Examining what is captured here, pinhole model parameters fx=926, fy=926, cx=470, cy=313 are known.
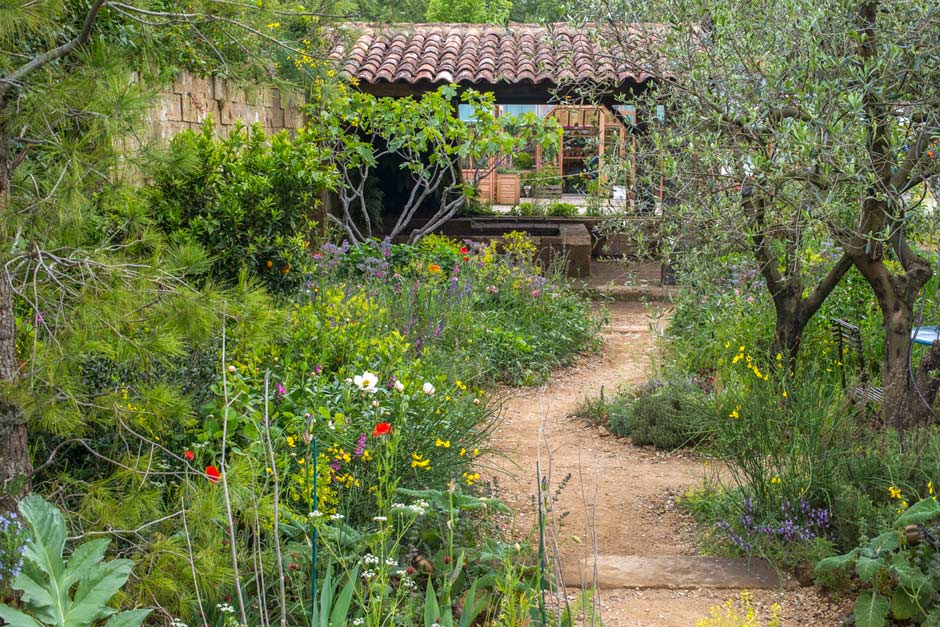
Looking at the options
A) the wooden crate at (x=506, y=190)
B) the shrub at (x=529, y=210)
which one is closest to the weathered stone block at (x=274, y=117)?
the shrub at (x=529, y=210)

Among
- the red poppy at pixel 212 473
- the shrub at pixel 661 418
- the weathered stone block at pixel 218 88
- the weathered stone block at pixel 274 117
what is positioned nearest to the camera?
the red poppy at pixel 212 473

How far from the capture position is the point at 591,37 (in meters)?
5.29

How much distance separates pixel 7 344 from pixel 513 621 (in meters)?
1.57

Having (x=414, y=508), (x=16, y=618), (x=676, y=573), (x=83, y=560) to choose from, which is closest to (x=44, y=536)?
(x=83, y=560)

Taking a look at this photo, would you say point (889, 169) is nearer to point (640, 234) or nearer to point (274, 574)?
point (640, 234)

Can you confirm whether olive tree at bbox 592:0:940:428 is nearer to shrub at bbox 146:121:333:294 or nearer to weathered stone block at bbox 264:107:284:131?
shrub at bbox 146:121:333:294

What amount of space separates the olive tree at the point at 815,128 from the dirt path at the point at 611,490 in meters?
1.24

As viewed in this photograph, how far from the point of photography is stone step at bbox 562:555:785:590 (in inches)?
143

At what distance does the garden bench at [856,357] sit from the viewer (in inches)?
194

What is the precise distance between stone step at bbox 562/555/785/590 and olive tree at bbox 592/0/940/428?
4.03 feet

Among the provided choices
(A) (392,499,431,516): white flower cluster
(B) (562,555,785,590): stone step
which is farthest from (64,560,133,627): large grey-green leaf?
(B) (562,555,785,590): stone step

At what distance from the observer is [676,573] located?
3.71 meters

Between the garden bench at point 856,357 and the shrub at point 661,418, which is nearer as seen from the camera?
the garden bench at point 856,357

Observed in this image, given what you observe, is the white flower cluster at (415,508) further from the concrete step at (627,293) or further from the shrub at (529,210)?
the shrub at (529,210)
